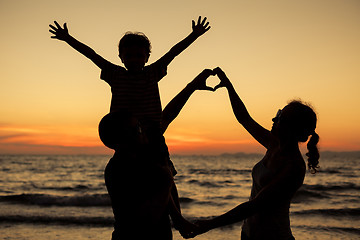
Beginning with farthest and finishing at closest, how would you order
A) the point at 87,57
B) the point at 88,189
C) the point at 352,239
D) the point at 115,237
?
the point at 88,189, the point at 352,239, the point at 87,57, the point at 115,237

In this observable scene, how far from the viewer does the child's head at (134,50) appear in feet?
9.42

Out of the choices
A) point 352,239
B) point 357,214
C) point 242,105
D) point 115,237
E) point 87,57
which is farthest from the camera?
point 357,214

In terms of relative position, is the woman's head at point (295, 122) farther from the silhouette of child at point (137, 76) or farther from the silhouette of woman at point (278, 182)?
the silhouette of child at point (137, 76)

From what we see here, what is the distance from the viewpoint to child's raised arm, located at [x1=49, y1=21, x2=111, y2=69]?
9.85 ft

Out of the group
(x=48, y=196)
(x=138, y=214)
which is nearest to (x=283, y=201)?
(x=138, y=214)

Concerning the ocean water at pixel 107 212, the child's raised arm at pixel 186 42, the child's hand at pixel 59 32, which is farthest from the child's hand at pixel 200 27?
the ocean water at pixel 107 212

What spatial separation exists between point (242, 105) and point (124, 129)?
1561 mm

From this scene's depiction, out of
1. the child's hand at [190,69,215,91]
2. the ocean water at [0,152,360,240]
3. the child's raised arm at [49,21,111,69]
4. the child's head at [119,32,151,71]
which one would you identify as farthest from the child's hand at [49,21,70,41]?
the ocean water at [0,152,360,240]

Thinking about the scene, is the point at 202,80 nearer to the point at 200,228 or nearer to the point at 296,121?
the point at 296,121

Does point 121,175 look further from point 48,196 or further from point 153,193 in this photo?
point 48,196

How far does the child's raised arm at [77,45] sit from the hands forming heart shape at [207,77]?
0.78m

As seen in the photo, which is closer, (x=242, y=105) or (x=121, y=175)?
(x=121, y=175)

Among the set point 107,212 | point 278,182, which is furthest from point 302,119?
point 107,212

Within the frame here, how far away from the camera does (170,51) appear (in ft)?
10.2
